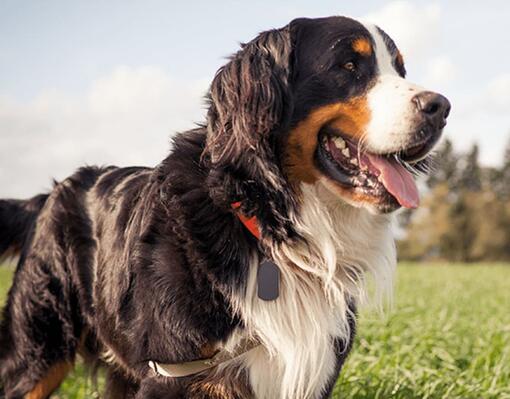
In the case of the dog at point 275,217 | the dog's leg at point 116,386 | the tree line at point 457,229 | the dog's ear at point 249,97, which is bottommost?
the tree line at point 457,229

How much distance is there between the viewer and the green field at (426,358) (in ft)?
15.2

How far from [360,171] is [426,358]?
329cm

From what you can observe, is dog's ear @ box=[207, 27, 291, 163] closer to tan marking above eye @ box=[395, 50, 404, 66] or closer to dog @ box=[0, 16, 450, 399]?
dog @ box=[0, 16, 450, 399]

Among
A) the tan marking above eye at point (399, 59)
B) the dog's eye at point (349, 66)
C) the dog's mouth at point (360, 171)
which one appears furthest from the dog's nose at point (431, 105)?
the tan marking above eye at point (399, 59)

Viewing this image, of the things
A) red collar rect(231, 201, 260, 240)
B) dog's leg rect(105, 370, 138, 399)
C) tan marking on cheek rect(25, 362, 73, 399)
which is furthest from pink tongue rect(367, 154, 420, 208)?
tan marking on cheek rect(25, 362, 73, 399)

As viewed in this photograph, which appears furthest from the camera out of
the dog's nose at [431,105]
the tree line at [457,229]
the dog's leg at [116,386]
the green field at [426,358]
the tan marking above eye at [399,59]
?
the tree line at [457,229]

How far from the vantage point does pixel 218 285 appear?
9.54 feet

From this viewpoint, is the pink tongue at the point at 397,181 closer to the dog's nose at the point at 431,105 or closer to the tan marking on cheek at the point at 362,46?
the dog's nose at the point at 431,105

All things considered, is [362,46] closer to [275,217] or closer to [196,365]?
[275,217]

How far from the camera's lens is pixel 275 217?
297 cm

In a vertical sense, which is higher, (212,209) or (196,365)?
(212,209)

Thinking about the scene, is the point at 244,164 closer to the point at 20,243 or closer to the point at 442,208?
the point at 20,243

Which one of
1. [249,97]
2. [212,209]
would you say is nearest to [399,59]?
[249,97]

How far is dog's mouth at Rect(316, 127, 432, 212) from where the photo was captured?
2.98m
